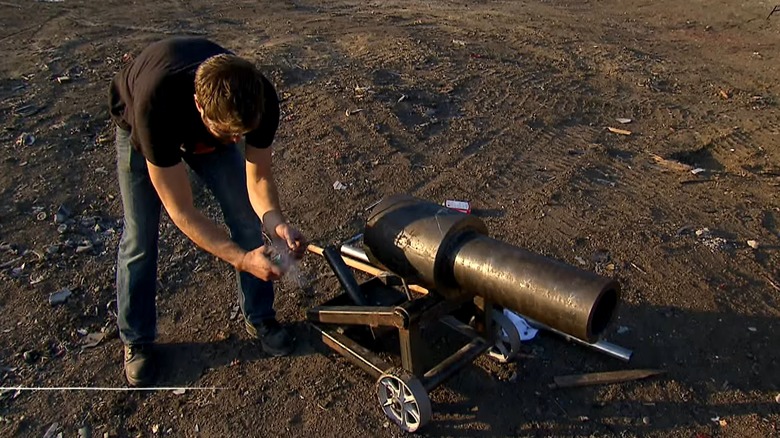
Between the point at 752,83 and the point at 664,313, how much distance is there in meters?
5.13

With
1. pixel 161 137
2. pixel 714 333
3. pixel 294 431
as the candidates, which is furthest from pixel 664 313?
pixel 161 137

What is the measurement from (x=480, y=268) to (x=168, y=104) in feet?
4.86

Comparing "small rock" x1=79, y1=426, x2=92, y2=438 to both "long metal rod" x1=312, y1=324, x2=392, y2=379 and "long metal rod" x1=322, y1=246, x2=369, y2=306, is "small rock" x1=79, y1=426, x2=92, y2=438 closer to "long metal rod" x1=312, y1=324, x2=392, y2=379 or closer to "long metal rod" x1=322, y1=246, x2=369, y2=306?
"long metal rod" x1=312, y1=324, x2=392, y2=379

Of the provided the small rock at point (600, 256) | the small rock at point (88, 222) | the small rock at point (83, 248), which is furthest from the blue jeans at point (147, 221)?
the small rock at point (600, 256)

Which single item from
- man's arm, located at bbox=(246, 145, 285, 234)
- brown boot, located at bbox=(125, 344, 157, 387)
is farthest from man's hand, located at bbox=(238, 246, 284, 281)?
brown boot, located at bbox=(125, 344, 157, 387)

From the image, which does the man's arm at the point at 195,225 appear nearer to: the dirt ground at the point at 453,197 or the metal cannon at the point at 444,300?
the metal cannon at the point at 444,300

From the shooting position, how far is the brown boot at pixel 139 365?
11.6 feet

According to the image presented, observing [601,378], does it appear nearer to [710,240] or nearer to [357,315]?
[357,315]

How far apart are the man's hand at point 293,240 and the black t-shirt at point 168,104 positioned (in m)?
0.42

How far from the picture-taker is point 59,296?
4168mm

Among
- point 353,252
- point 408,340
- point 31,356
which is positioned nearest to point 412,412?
point 408,340

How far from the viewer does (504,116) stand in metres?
6.65

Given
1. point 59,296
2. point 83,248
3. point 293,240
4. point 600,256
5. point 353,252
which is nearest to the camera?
point 293,240

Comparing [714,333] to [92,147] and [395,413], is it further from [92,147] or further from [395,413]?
[92,147]
